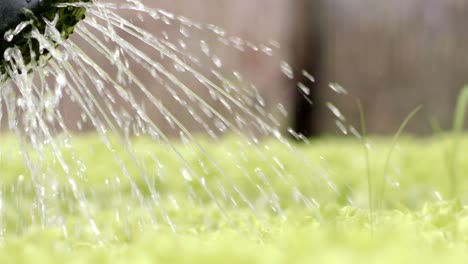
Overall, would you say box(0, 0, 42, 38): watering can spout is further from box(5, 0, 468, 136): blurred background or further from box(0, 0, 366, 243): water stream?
box(5, 0, 468, 136): blurred background

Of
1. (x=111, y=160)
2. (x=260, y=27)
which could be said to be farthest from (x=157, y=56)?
(x=111, y=160)

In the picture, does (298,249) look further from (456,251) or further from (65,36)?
(65,36)

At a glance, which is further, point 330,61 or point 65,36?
point 330,61

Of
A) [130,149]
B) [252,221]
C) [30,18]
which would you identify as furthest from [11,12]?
[252,221]

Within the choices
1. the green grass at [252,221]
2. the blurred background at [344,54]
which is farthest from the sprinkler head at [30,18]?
the blurred background at [344,54]

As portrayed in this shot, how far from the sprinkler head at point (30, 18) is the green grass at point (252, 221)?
0.22 metres

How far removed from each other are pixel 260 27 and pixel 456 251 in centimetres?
624

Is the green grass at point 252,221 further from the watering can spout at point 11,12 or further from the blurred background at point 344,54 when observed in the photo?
the blurred background at point 344,54

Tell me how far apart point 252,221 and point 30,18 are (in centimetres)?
60

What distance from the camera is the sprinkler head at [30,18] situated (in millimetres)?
1745

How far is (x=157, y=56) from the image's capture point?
22.5 feet

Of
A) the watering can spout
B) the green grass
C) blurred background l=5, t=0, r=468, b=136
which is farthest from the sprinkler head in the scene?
blurred background l=5, t=0, r=468, b=136

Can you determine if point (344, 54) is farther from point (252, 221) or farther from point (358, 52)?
point (252, 221)

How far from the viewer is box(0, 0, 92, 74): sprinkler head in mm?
1745
